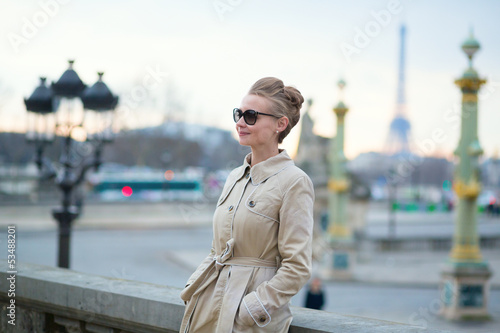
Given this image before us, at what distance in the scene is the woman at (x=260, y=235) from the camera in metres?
2.64

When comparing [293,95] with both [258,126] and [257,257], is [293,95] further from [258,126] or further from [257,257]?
[257,257]

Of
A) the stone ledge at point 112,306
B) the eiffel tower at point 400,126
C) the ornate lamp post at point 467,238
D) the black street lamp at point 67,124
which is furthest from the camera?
the eiffel tower at point 400,126

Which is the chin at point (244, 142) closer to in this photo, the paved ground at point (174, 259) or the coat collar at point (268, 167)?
the coat collar at point (268, 167)

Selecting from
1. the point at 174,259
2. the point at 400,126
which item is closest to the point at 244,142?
the point at 174,259

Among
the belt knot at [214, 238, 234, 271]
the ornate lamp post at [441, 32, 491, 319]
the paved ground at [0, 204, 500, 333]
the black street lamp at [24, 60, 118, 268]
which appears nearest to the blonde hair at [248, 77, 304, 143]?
the belt knot at [214, 238, 234, 271]

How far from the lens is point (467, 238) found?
1302cm

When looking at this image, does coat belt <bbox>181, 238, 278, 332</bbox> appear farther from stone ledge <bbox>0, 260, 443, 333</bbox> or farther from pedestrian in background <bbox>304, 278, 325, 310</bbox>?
pedestrian in background <bbox>304, 278, 325, 310</bbox>

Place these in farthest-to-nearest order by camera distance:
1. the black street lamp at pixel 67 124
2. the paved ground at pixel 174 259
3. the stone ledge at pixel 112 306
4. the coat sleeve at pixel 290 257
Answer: the paved ground at pixel 174 259 < the black street lamp at pixel 67 124 < the stone ledge at pixel 112 306 < the coat sleeve at pixel 290 257

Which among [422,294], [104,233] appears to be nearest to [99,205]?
[104,233]

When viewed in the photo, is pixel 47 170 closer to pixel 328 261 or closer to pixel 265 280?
pixel 265 280

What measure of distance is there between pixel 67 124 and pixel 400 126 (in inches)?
3726

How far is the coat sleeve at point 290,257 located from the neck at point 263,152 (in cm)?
26

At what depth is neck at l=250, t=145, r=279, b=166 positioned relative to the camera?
9.63 feet

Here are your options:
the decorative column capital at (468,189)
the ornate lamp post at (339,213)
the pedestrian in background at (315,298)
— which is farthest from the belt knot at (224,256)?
the ornate lamp post at (339,213)
